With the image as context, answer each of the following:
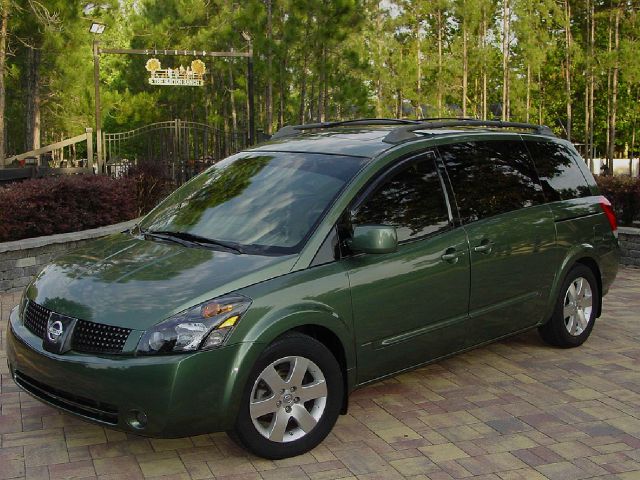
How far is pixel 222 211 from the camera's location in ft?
16.6

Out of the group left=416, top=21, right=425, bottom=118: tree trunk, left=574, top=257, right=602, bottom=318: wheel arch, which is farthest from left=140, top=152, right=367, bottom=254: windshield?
left=416, top=21, right=425, bottom=118: tree trunk

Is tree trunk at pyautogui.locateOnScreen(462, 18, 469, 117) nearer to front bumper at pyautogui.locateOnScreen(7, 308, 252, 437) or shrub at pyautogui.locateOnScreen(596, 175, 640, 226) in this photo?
shrub at pyautogui.locateOnScreen(596, 175, 640, 226)

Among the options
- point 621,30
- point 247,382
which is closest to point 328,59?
point 621,30

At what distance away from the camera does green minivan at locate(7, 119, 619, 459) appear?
4.00 m

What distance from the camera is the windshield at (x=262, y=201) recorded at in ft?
15.3

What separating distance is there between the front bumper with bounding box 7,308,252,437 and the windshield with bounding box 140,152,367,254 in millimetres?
858

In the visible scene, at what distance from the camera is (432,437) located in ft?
15.4

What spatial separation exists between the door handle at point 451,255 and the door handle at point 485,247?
18cm

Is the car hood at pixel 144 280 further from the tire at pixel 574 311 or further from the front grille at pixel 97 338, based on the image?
the tire at pixel 574 311

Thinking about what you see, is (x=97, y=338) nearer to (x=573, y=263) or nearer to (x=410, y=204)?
(x=410, y=204)

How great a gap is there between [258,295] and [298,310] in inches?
9.6

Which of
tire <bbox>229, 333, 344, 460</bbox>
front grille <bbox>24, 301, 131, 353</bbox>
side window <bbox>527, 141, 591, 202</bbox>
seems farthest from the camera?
side window <bbox>527, 141, 591, 202</bbox>

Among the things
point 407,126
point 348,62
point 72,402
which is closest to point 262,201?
point 407,126

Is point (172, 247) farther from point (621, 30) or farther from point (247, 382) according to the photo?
point (621, 30)
